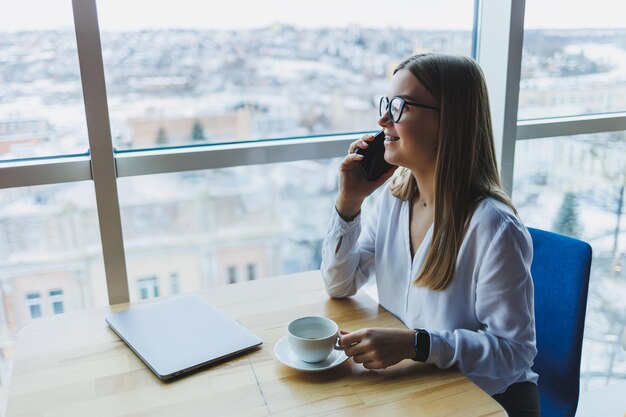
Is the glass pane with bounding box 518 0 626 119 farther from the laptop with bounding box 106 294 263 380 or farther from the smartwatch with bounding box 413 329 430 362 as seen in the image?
the laptop with bounding box 106 294 263 380

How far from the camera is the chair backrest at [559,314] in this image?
4.26ft

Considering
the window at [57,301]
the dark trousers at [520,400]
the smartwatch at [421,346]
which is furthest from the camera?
the window at [57,301]

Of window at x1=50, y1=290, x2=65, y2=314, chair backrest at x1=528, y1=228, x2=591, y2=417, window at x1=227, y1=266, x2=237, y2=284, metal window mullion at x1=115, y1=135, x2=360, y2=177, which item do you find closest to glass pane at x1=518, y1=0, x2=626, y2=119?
metal window mullion at x1=115, y1=135, x2=360, y2=177

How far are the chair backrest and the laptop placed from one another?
0.71 metres

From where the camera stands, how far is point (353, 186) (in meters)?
1.44

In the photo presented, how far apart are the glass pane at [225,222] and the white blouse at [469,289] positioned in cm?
45

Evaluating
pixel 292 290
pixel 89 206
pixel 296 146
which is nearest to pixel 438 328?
pixel 292 290

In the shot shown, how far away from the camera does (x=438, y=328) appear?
1.28 metres

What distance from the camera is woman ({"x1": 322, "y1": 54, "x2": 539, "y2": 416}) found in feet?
3.70

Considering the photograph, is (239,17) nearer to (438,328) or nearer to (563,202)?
(438,328)

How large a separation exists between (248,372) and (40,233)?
0.86 m

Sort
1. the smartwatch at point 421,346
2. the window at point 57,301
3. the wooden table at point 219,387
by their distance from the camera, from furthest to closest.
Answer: the window at point 57,301 → the smartwatch at point 421,346 → the wooden table at point 219,387

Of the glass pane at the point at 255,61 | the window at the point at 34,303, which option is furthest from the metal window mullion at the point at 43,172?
the window at the point at 34,303

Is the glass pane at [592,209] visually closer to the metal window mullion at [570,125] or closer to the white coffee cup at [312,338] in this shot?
the metal window mullion at [570,125]
